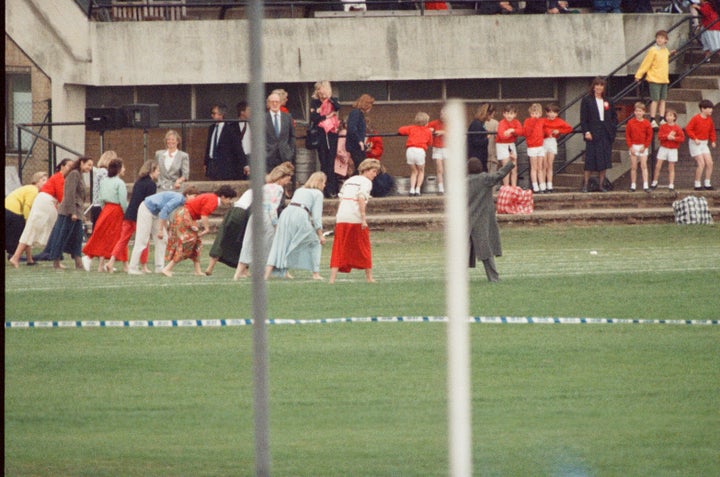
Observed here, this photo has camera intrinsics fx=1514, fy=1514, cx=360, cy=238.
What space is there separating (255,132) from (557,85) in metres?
27.4

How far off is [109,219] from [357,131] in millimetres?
6520

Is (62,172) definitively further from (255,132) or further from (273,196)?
(255,132)

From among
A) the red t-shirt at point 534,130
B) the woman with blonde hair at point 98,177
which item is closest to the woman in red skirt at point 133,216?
the woman with blonde hair at point 98,177

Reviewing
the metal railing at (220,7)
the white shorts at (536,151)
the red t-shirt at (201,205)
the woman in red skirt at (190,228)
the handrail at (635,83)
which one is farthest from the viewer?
the handrail at (635,83)

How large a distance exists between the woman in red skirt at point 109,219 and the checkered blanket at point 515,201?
26.3 feet

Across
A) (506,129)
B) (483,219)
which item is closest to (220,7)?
(506,129)

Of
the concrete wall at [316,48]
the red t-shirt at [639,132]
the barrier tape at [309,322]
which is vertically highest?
the concrete wall at [316,48]

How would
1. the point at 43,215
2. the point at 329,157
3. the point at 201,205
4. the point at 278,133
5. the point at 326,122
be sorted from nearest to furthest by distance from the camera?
1. the point at 201,205
2. the point at 43,215
3. the point at 278,133
4. the point at 326,122
5. the point at 329,157

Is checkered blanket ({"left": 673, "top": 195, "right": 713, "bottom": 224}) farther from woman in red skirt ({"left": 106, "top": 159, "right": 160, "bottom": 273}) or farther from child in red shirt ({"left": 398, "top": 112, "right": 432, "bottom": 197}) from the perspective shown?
woman in red skirt ({"left": 106, "top": 159, "right": 160, "bottom": 273})

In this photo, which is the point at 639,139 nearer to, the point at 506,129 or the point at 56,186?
the point at 506,129

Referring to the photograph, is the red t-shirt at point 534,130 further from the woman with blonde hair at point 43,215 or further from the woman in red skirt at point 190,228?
the woman with blonde hair at point 43,215

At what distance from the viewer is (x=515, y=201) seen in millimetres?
27078

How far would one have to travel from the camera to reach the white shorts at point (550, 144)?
28078mm

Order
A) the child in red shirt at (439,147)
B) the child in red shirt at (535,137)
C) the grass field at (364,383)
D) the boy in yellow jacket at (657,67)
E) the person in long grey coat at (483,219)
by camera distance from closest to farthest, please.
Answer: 1. the grass field at (364,383)
2. the person in long grey coat at (483,219)
3. the child in red shirt at (535,137)
4. the child in red shirt at (439,147)
5. the boy in yellow jacket at (657,67)
